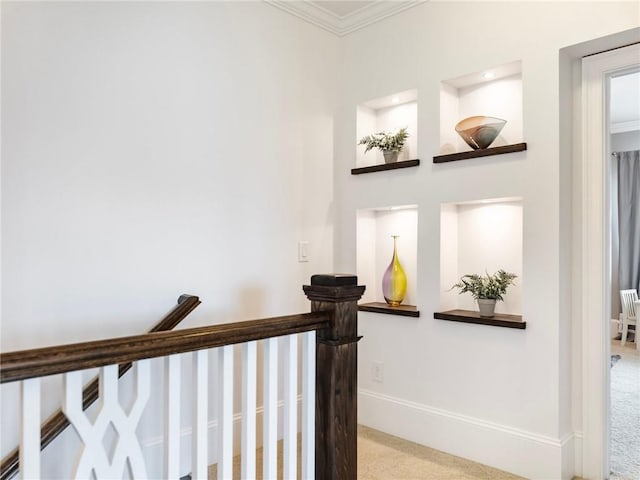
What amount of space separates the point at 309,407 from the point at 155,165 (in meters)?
1.43

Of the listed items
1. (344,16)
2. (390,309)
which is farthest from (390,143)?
(390,309)

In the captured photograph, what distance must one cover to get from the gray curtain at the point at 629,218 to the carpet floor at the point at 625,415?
90 cm

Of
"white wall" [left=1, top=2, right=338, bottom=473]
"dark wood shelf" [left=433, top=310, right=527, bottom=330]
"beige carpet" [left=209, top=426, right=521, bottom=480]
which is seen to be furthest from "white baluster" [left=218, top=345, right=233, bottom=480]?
"dark wood shelf" [left=433, top=310, right=527, bottom=330]

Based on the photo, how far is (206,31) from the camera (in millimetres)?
2500

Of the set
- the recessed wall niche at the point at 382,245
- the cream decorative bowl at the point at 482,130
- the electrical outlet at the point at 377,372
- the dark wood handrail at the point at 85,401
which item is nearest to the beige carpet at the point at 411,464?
the electrical outlet at the point at 377,372

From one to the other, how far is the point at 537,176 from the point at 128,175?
1.95m

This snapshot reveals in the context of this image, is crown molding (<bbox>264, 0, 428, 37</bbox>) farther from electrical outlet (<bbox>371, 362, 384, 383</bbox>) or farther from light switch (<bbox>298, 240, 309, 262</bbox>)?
electrical outlet (<bbox>371, 362, 384, 383</bbox>)

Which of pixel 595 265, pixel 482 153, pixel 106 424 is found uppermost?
pixel 482 153

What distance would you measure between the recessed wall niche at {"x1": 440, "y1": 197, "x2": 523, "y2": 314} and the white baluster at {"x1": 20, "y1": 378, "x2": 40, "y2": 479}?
84.0 inches

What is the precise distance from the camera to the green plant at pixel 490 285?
249 centimetres

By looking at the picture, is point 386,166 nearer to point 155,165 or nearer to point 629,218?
point 155,165

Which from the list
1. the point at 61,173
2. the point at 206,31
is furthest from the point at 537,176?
the point at 61,173

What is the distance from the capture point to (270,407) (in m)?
1.38

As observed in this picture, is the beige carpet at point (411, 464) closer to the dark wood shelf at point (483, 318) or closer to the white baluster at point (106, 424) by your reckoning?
the dark wood shelf at point (483, 318)
